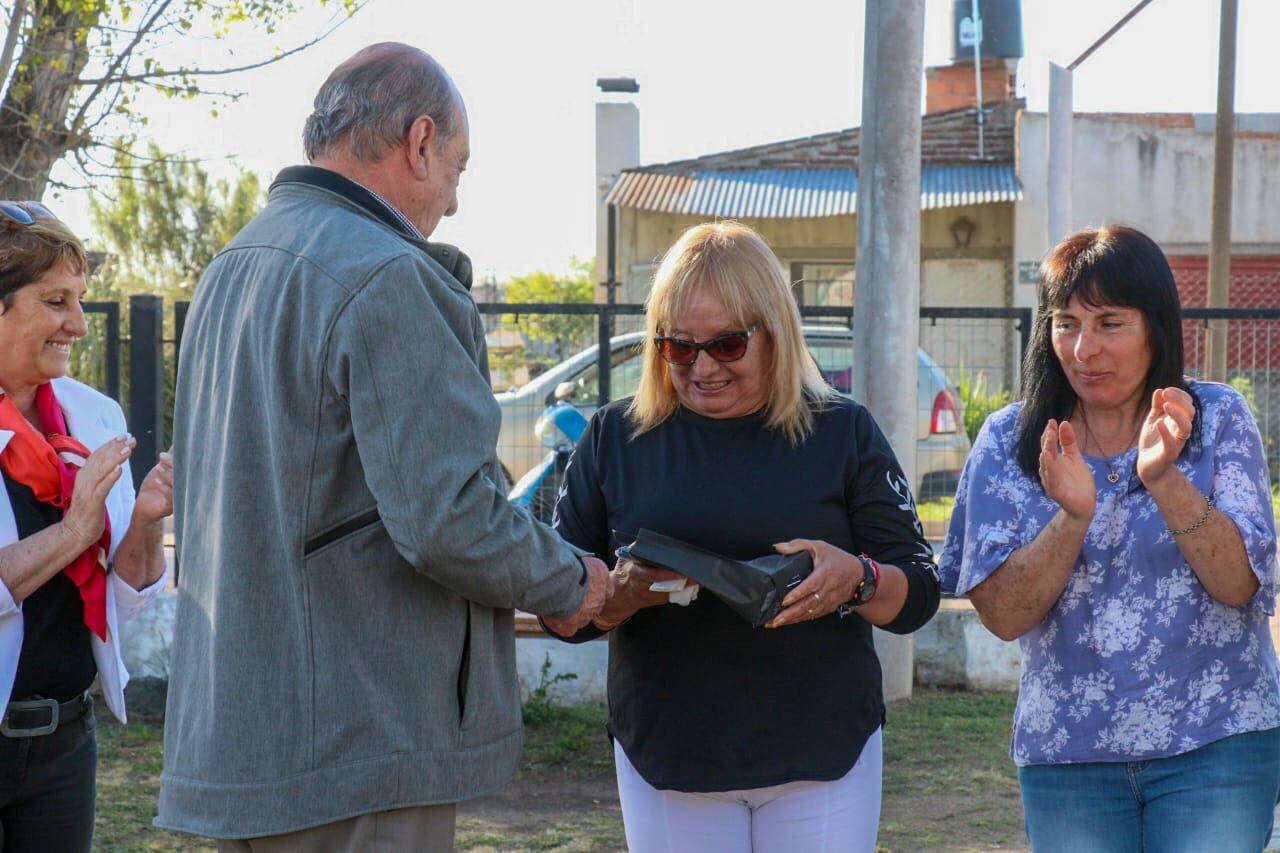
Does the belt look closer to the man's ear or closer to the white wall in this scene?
the man's ear

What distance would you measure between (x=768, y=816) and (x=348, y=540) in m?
1.09

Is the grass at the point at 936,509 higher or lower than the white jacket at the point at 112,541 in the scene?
lower

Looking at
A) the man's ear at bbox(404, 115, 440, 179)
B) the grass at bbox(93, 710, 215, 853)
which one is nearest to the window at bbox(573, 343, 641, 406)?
the grass at bbox(93, 710, 215, 853)

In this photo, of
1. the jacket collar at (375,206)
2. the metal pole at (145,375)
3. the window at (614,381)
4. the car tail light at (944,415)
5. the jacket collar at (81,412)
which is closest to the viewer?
the jacket collar at (375,206)

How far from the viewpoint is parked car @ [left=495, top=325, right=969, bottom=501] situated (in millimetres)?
7422

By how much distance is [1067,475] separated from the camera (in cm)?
284

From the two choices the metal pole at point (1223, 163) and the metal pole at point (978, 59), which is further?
the metal pole at point (978, 59)

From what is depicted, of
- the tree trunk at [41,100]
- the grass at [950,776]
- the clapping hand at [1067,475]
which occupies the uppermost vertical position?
the tree trunk at [41,100]

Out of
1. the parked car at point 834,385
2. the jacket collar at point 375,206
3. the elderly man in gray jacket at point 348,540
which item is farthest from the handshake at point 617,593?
the parked car at point 834,385

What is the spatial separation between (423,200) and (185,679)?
93 centimetres

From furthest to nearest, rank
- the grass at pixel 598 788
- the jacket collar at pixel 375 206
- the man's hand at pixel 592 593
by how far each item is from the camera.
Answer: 1. the grass at pixel 598 788
2. the man's hand at pixel 592 593
3. the jacket collar at pixel 375 206

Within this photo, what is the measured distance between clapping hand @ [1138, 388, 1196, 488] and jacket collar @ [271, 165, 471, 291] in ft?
4.30

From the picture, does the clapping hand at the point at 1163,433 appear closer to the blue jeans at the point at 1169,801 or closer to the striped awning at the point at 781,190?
the blue jeans at the point at 1169,801

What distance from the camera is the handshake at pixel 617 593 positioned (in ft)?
8.75
